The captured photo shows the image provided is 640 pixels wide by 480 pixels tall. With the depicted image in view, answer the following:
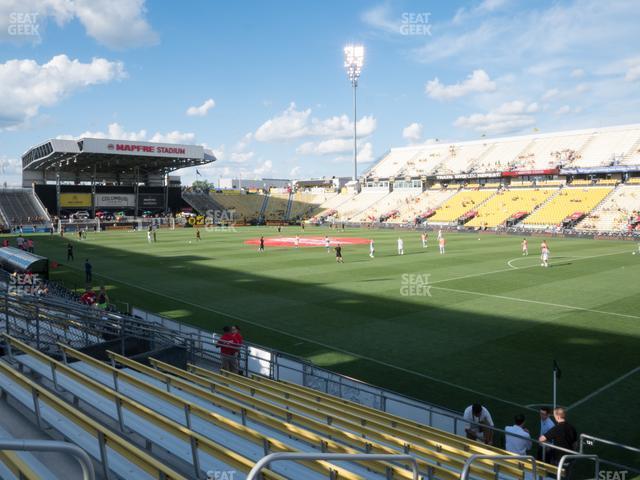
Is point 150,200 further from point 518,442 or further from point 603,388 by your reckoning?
point 518,442

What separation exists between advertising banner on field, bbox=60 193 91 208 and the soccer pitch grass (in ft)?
153

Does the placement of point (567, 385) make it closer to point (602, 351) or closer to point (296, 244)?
point (602, 351)

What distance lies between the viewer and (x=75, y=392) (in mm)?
6922

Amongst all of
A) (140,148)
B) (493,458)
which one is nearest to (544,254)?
(493,458)

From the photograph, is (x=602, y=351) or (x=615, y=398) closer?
(x=615, y=398)

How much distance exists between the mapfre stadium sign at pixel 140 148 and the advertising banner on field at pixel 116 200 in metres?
15.7

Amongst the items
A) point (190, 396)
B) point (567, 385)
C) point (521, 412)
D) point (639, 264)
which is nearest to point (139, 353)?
point (190, 396)

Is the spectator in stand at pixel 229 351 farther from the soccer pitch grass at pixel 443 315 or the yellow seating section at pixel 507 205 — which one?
the yellow seating section at pixel 507 205

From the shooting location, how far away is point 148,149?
73.2 m

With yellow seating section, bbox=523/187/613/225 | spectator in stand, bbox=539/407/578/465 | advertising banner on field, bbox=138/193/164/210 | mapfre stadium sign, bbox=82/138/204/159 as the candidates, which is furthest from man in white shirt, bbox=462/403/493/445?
advertising banner on field, bbox=138/193/164/210

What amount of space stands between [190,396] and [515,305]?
16.5m

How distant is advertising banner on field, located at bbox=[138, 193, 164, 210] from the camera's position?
87.6 metres

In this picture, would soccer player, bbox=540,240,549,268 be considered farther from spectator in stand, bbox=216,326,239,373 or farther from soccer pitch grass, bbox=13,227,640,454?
spectator in stand, bbox=216,326,239,373

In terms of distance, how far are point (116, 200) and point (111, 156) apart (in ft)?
40.3
